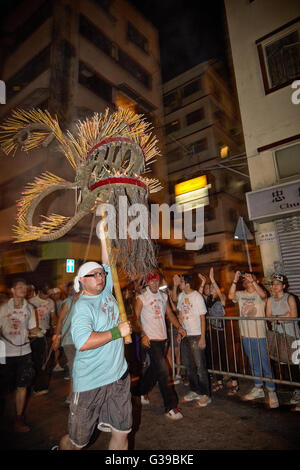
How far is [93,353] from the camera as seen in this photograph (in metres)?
2.58

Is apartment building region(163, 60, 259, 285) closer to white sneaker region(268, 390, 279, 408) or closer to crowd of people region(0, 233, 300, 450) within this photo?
crowd of people region(0, 233, 300, 450)

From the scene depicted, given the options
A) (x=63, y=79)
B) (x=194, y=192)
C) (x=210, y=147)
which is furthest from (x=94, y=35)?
(x=194, y=192)

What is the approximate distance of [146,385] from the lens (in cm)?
450

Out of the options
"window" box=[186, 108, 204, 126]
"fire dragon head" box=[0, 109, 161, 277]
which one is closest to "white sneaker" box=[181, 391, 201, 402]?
"fire dragon head" box=[0, 109, 161, 277]

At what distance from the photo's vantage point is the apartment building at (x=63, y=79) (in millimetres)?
13141

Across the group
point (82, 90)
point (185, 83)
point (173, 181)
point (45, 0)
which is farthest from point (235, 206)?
point (45, 0)

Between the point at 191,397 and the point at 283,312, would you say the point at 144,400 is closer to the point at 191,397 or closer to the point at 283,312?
the point at 191,397

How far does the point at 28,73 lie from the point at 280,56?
15494mm

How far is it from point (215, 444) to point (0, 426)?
10.8 ft

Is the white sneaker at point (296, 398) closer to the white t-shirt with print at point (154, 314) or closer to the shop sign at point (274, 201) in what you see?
the white t-shirt with print at point (154, 314)

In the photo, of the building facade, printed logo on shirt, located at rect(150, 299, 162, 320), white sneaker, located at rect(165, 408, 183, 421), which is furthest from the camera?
the building facade

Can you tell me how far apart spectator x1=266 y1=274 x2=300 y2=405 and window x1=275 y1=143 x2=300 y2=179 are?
12.1 feet

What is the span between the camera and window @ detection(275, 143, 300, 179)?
6906 mm

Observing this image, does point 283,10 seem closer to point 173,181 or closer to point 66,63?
point 66,63
